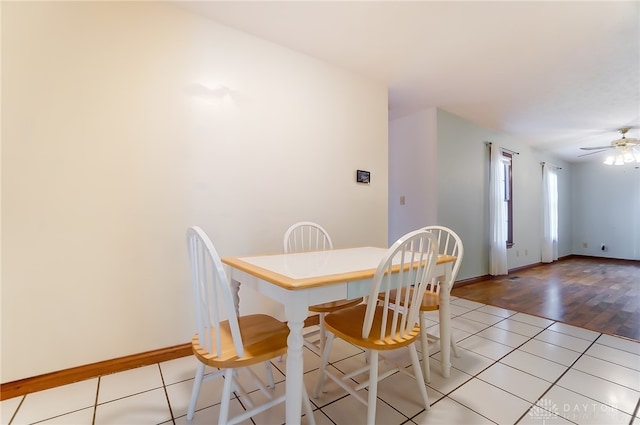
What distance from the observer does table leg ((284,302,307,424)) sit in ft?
3.29

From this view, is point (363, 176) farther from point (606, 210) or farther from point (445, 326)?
point (606, 210)

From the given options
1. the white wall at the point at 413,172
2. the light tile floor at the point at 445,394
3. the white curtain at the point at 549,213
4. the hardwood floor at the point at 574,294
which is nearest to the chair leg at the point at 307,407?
the light tile floor at the point at 445,394

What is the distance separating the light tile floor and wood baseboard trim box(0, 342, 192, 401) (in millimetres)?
37

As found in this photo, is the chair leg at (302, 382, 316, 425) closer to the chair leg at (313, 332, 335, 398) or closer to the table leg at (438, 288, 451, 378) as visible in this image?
the chair leg at (313, 332, 335, 398)

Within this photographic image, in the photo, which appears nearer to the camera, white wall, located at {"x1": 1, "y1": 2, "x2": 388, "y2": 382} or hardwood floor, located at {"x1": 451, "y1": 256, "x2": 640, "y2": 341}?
white wall, located at {"x1": 1, "y1": 2, "x2": 388, "y2": 382}

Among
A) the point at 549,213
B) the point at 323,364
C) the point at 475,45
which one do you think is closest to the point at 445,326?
the point at 323,364

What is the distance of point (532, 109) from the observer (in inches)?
142

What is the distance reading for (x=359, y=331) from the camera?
128 cm

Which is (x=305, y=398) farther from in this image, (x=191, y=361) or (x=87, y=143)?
(x=87, y=143)

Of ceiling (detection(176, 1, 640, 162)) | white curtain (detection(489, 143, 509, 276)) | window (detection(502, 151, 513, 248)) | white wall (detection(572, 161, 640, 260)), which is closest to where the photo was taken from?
ceiling (detection(176, 1, 640, 162))

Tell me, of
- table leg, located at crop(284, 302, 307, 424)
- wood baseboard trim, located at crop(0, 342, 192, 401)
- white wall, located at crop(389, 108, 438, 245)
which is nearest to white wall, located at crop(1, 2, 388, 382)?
wood baseboard trim, located at crop(0, 342, 192, 401)

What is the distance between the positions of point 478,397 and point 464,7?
92.9 inches

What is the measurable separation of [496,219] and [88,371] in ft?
16.2

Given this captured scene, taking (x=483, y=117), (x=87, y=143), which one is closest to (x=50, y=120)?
(x=87, y=143)
